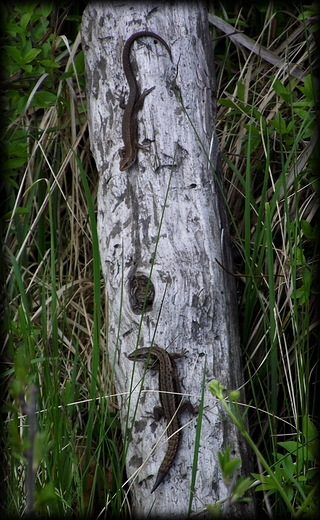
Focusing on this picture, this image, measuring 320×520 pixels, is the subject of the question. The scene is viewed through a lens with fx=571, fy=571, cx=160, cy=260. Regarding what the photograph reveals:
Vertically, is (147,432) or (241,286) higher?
(241,286)

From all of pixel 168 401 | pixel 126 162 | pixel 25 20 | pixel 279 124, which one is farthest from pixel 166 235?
pixel 25 20

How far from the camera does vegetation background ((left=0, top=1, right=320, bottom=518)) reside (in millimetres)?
2791

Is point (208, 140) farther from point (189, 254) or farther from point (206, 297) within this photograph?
point (206, 297)

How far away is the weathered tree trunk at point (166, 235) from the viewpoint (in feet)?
8.77

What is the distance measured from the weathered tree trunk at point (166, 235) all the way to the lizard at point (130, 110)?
0.10ft

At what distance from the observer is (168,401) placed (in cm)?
264

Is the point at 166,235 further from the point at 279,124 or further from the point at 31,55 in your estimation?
the point at 31,55

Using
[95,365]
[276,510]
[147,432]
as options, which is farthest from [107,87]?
[276,510]

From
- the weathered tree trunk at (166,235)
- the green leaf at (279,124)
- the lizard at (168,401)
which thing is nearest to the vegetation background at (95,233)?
the green leaf at (279,124)

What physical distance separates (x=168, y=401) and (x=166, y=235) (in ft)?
2.56

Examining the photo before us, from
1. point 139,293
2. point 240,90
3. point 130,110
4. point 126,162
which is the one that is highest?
point 240,90

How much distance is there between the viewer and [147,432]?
8.94ft

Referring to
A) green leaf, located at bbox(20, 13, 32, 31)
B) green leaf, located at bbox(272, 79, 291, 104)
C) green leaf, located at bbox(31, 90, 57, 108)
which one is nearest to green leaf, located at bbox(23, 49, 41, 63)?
green leaf, located at bbox(20, 13, 32, 31)

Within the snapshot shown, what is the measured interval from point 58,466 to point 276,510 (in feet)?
3.52
